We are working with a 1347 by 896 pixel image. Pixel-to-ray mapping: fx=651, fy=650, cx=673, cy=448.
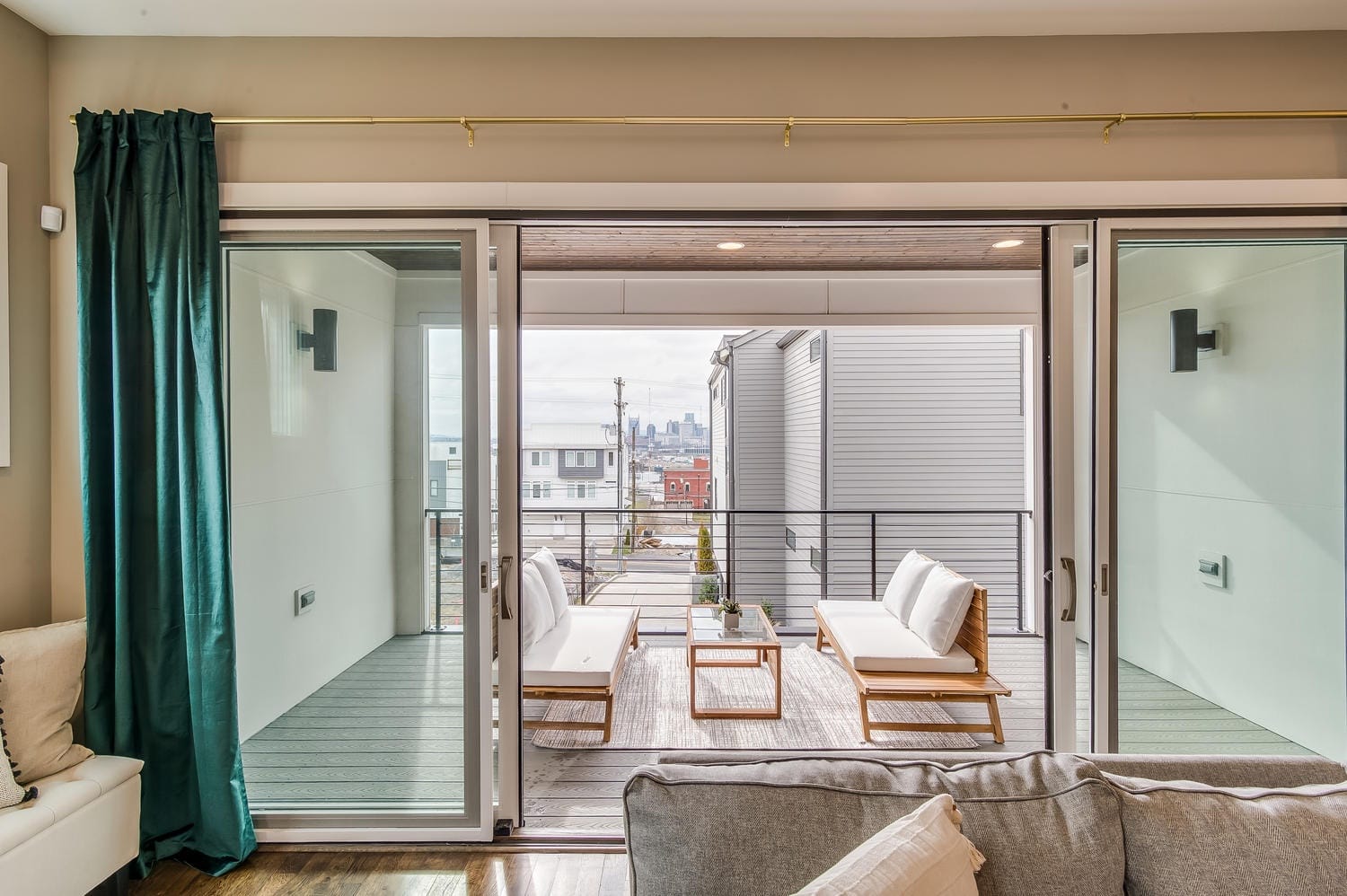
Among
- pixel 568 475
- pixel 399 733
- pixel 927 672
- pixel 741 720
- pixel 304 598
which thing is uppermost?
pixel 568 475

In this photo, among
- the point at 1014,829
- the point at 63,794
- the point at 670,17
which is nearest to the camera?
the point at 1014,829

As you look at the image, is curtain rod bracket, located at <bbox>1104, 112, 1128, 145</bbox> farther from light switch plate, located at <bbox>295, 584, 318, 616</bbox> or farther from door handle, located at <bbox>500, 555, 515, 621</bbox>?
light switch plate, located at <bbox>295, 584, 318, 616</bbox>

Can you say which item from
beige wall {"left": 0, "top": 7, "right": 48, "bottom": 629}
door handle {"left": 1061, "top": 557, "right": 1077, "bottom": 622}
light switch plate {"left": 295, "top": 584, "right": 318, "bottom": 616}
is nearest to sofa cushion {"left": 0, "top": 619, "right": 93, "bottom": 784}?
beige wall {"left": 0, "top": 7, "right": 48, "bottom": 629}

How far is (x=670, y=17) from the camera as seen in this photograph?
192 cm

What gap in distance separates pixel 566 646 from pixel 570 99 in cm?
241

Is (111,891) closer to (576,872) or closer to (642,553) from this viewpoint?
(576,872)

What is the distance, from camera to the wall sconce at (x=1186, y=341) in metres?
2.07

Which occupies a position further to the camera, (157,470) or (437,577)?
(437,577)

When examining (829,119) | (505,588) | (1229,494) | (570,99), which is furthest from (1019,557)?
(570,99)

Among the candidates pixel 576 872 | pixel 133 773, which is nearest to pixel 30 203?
pixel 133 773

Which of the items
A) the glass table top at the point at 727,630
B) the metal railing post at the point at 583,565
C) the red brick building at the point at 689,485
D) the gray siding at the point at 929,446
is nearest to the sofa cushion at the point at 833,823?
the glass table top at the point at 727,630

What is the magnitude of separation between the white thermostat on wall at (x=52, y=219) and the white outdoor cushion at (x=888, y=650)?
3.37 meters

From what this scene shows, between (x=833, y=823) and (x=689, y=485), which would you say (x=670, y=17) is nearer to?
(x=833, y=823)

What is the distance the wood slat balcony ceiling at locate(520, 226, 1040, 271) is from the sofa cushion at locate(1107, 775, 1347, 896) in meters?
2.57
